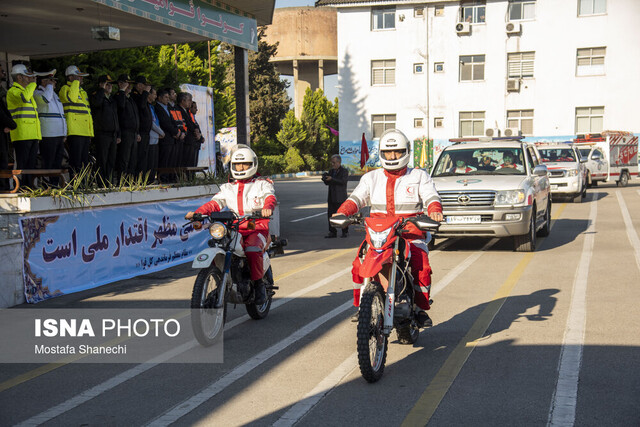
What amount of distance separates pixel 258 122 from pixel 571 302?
59.3 metres

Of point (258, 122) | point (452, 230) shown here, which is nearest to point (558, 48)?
point (258, 122)

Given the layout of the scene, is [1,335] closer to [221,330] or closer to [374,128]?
[221,330]

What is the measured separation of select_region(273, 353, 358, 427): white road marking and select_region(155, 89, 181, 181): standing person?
8.84 meters

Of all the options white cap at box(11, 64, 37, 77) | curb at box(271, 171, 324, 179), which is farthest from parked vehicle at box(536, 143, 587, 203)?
curb at box(271, 171, 324, 179)

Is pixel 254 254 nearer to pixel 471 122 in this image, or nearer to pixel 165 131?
pixel 165 131

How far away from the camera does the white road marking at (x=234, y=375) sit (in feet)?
16.3

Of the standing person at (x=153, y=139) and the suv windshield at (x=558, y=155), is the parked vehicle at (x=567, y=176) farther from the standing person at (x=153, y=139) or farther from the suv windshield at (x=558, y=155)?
the standing person at (x=153, y=139)

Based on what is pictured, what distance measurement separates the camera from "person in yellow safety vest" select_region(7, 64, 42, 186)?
35.8 ft

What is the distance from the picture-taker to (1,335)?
7.63 m

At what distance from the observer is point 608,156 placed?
109 feet

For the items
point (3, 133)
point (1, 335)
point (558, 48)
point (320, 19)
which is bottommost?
point (1, 335)

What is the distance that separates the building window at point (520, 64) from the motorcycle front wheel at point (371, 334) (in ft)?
142

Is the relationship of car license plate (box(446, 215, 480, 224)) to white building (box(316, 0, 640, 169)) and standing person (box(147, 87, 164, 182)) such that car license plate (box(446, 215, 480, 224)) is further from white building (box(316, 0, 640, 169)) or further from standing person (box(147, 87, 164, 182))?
white building (box(316, 0, 640, 169))

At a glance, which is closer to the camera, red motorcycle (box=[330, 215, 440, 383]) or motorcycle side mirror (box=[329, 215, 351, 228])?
red motorcycle (box=[330, 215, 440, 383])
